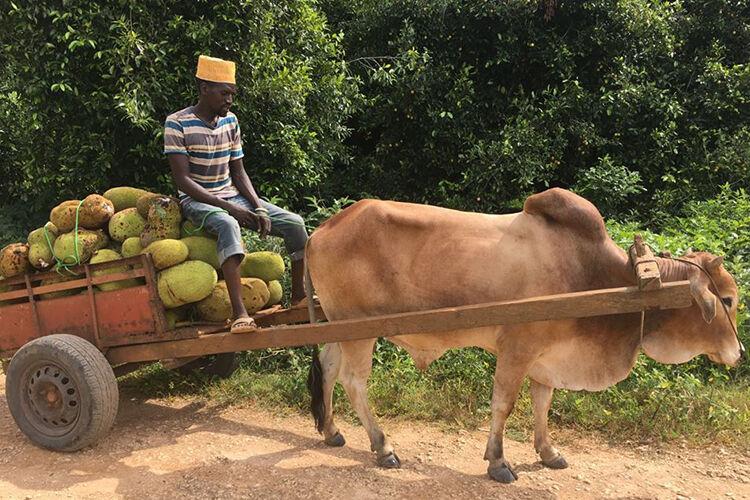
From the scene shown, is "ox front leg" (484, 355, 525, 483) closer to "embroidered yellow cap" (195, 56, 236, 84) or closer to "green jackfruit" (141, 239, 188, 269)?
"green jackfruit" (141, 239, 188, 269)

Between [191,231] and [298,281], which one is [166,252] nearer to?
[191,231]

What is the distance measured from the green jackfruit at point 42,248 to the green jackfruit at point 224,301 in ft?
3.64

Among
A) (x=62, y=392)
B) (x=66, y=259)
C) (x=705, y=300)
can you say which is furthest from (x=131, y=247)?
(x=705, y=300)

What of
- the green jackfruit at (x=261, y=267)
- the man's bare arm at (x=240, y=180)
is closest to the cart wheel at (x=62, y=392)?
the green jackfruit at (x=261, y=267)

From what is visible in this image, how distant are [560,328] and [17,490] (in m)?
3.34

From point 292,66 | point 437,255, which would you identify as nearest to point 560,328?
point 437,255

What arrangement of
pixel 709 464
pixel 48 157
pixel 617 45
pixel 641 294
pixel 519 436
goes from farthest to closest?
pixel 617 45 → pixel 48 157 → pixel 519 436 → pixel 709 464 → pixel 641 294

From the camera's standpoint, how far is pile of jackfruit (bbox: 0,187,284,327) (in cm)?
400

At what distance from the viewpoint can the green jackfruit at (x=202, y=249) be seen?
4160 mm

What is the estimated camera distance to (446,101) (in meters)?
8.67

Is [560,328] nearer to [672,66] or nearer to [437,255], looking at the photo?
[437,255]

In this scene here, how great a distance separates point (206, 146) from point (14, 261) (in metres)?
1.59

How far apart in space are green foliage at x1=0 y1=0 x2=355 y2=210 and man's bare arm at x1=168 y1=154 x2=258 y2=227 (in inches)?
90.6

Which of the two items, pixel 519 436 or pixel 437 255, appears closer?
pixel 437 255
